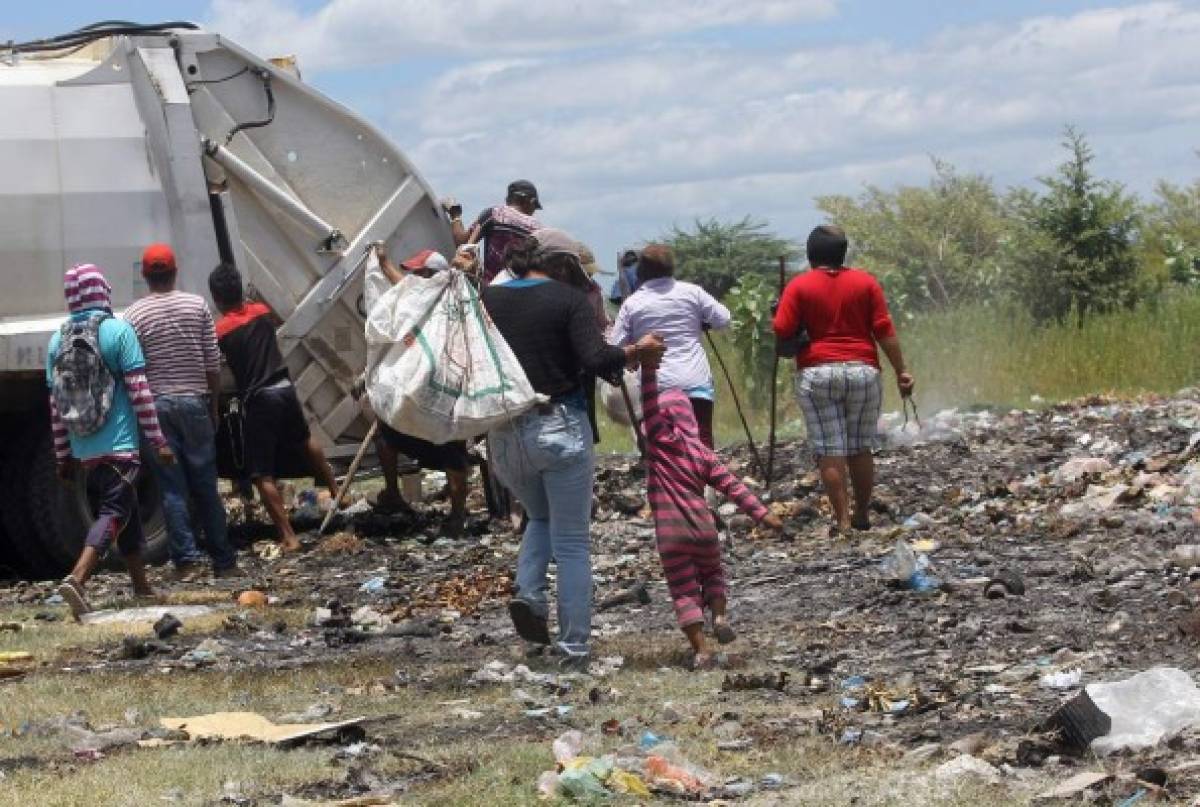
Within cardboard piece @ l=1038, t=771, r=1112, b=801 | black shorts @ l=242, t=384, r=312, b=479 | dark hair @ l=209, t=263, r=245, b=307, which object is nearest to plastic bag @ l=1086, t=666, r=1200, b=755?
cardboard piece @ l=1038, t=771, r=1112, b=801

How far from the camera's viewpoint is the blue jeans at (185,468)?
1139 cm

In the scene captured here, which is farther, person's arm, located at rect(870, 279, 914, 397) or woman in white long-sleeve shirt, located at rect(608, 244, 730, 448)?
person's arm, located at rect(870, 279, 914, 397)

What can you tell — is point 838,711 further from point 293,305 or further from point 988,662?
point 293,305

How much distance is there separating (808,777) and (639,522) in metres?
7.64

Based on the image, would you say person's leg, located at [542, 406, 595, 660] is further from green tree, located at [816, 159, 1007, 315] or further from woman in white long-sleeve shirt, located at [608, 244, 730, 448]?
green tree, located at [816, 159, 1007, 315]

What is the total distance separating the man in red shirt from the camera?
1150 cm

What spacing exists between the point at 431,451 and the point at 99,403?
125 inches

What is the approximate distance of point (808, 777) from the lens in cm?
596

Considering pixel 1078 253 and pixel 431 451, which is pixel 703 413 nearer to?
pixel 431 451

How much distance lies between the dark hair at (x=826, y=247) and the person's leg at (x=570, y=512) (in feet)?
12.0

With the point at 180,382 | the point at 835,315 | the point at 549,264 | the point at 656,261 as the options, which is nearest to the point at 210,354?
the point at 180,382

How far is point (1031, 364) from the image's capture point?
73.8 feet

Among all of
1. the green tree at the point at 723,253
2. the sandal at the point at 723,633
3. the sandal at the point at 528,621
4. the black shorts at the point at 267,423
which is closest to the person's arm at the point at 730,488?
the sandal at the point at 723,633

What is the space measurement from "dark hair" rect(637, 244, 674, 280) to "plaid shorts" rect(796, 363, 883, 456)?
104cm
